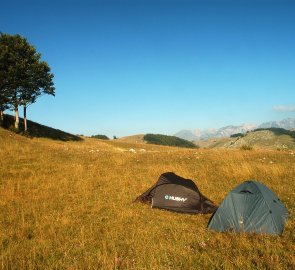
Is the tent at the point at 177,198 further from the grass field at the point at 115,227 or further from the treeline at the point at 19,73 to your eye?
the treeline at the point at 19,73

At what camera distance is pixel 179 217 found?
476 inches

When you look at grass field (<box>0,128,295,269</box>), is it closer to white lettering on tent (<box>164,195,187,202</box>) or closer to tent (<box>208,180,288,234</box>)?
tent (<box>208,180,288,234</box>)

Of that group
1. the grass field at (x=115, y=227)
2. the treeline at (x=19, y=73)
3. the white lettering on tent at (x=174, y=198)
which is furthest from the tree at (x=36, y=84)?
the white lettering on tent at (x=174, y=198)

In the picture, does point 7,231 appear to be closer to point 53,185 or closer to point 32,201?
point 32,201

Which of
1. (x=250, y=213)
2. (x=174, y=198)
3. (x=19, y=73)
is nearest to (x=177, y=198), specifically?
(x=174, y=198)

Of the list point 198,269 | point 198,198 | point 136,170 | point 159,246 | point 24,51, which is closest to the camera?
point 198,269

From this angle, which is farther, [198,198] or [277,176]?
[277,176]

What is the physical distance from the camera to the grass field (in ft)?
25.6

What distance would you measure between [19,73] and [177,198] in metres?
40.4

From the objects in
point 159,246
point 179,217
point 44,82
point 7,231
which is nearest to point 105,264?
point 159,246

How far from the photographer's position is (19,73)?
151 ft

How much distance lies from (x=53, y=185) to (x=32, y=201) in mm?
2879

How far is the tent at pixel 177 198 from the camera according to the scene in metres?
13.0

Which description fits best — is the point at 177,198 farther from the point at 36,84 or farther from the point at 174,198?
the point at 36,84
